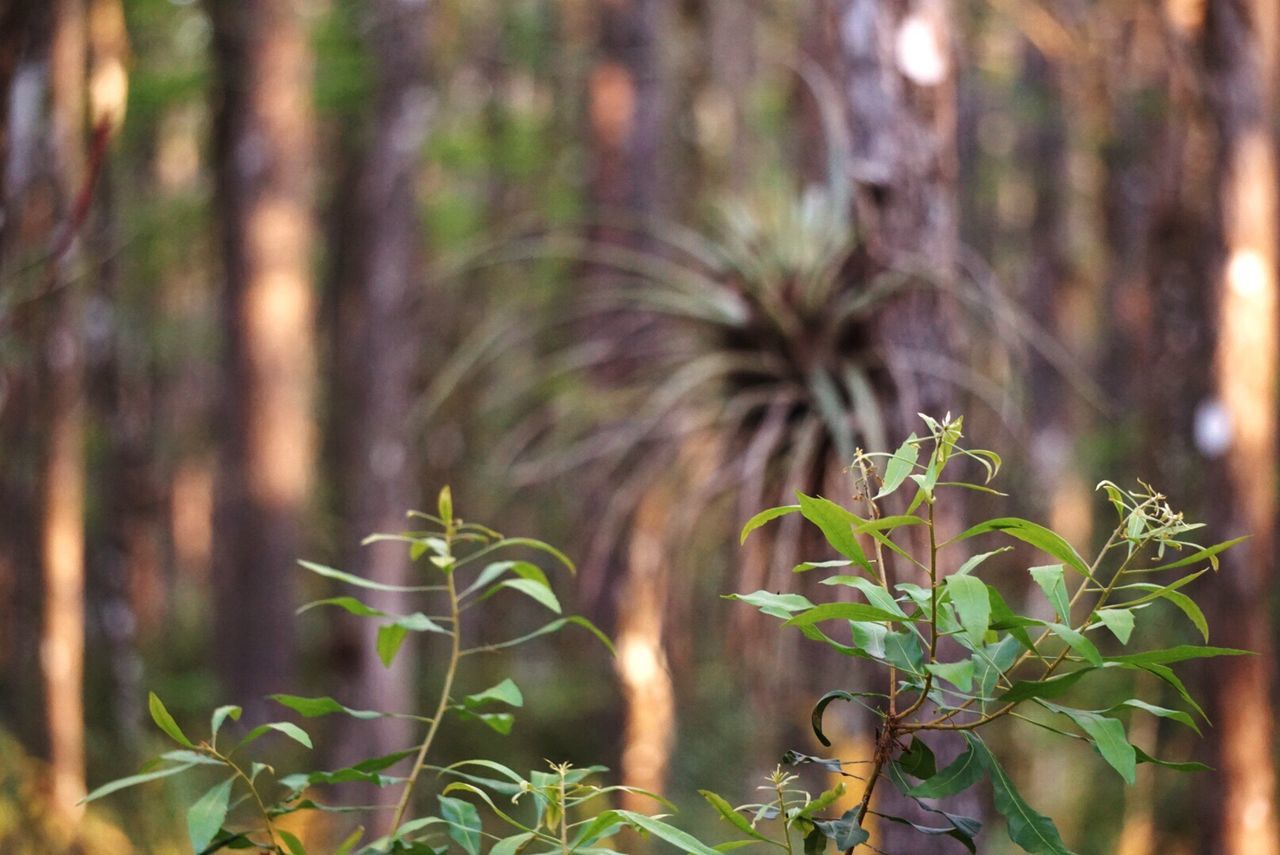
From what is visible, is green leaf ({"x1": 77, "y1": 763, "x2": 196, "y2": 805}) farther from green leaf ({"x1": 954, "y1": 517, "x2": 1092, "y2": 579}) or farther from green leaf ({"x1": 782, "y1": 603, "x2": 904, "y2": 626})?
green leaf ({"x1": 954, "y1": 517, "x2": 1092, "y2": 579})

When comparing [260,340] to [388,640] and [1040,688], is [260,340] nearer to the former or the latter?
[388,640]

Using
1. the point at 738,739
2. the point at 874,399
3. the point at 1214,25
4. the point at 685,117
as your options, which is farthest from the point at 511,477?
the point at 738,739

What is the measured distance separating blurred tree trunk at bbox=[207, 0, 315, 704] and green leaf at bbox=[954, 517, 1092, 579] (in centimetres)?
796

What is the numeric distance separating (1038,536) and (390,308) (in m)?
9.60

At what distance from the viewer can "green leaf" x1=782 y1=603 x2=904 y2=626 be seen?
1.31 m

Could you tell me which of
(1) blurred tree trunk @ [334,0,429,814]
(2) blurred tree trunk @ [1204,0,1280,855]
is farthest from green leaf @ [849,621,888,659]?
(1) blurred tree trunk @ [334,0,429,814]

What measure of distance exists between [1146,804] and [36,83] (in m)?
6.66

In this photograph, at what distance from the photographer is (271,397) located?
880cm

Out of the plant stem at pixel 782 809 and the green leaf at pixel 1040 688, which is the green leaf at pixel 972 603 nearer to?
the green leaf at pixel 1040 688

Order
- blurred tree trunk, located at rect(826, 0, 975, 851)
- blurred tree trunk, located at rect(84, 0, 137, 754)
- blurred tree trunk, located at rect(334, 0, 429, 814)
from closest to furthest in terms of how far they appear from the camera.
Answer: blurred tree trunk, located at rect(826, 0, 975, 851)
blurred tree trunk, located at rect(84, 0, 137, 754)
blurred tree trunk, located at rect(334, 0, 429, 814)

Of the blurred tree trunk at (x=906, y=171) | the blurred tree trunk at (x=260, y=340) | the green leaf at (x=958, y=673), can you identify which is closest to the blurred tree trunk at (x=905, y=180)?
the blurred tree trunk at (x=906, y=171)

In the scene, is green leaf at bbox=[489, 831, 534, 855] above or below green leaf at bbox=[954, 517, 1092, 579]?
below

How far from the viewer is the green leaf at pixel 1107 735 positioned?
1286 mm

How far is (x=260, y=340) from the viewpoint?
8781 millimetres
